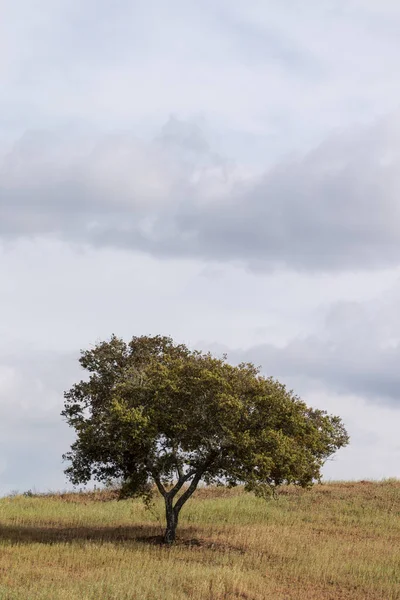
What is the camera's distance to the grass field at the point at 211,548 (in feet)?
93.8

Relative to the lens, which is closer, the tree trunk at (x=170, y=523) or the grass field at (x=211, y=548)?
the grass field at (x=211, y=548)

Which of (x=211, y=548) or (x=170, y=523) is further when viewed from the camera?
(x=170, y=523)

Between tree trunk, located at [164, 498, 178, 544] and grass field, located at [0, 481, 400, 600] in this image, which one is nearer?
grass field, located at [0, 481, 400, 600]

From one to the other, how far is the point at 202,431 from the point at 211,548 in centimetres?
617

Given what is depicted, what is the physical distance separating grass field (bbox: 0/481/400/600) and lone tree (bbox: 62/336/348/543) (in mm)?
3428

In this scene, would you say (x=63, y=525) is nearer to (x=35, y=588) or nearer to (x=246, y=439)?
(x=246, y=439)

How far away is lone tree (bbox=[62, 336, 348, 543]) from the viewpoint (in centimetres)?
3678

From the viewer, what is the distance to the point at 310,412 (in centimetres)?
4112

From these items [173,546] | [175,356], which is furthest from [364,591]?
[175,356]

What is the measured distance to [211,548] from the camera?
38.3 meters

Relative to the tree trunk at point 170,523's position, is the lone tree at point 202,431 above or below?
above

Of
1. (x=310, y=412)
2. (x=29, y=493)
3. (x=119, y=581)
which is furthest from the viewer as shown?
(x=29, y=493)

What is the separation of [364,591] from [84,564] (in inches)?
456

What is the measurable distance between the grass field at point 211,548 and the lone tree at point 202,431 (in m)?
3.43
